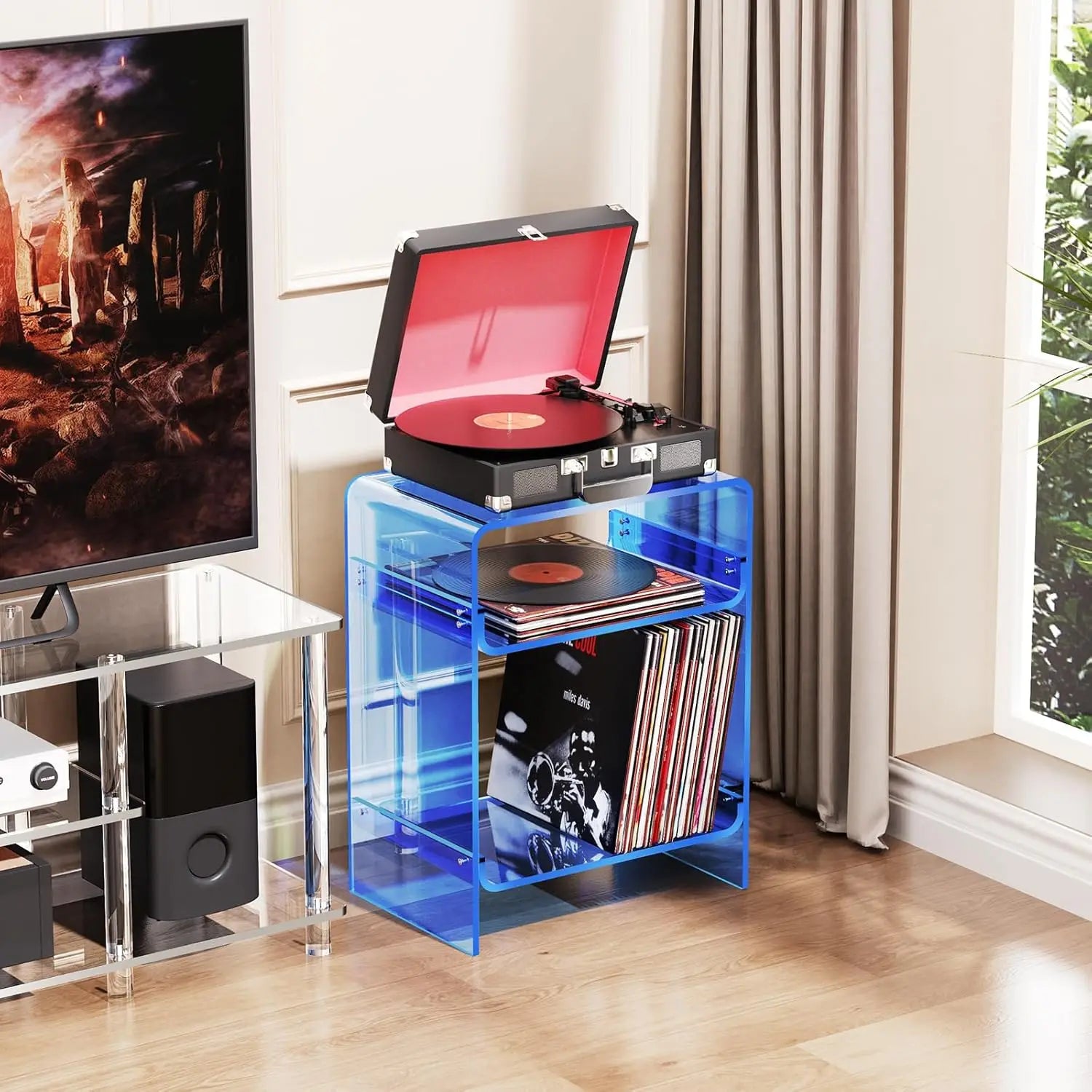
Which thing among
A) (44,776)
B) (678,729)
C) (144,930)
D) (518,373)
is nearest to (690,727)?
(678,729)

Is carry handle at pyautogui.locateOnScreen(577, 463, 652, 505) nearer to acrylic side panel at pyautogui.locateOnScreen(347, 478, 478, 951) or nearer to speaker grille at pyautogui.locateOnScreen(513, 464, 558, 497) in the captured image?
speaker grille at pyautogui.locateOnScreen(513, 464, 558, 497)

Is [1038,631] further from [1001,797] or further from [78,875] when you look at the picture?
[78,875]

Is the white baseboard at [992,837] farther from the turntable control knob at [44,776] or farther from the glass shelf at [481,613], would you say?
the turntable control knob at [44,776]

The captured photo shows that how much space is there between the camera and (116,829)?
2.83m

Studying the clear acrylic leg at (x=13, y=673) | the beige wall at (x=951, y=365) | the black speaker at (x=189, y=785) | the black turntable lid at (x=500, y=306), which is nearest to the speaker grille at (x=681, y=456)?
the black turntable lid at (x=500, y=306)

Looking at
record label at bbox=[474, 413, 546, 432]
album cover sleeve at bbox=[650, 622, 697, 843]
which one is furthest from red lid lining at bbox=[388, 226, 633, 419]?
album cover sleeve at bbox=[650, 622, 697, 843]

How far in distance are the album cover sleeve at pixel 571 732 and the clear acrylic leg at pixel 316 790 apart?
1.25ft


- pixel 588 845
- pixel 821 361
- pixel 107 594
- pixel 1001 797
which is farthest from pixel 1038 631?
pixel 107 594

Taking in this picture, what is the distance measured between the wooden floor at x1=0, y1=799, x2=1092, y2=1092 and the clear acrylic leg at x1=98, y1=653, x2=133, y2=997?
83 mm

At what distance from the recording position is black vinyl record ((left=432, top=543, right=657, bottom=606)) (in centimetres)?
300

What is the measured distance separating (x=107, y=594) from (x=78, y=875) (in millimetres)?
483

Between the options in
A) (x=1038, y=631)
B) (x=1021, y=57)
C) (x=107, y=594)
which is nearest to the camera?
(x=107, y=594)

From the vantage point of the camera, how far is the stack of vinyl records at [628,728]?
3.10 meters

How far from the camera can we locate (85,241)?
9.05ft
